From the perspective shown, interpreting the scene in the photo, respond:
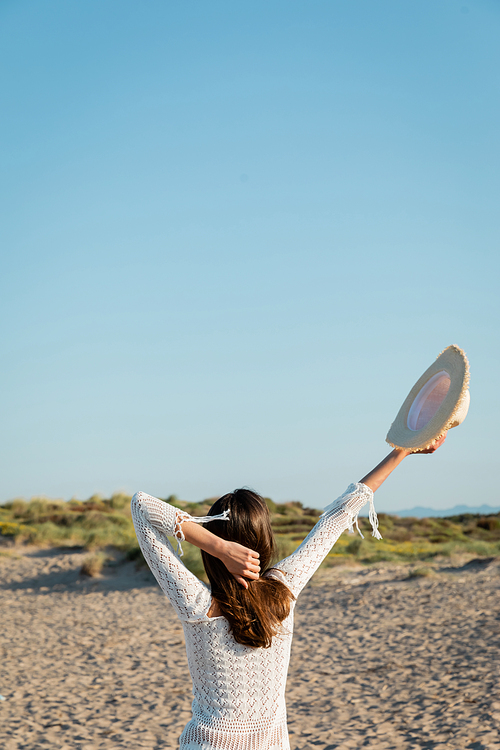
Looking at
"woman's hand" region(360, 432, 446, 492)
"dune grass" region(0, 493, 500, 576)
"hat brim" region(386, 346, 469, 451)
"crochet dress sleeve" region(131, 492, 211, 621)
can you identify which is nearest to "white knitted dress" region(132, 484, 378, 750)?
"crochet dress sleeve" region(131, 492, 211, 621)

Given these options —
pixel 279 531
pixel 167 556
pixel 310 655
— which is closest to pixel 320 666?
pixel 310 655

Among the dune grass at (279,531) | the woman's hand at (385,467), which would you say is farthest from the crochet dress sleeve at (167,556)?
the dune grass at (279,531)

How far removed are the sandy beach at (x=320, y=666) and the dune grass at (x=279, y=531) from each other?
2.24 metres

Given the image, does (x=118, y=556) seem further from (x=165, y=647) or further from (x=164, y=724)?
(x=164, y=724)

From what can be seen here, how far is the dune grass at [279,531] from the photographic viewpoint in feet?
50.2

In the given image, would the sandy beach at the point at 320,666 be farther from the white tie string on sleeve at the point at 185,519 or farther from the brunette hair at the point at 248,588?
the white tie string on sleeve at the point at 185,519

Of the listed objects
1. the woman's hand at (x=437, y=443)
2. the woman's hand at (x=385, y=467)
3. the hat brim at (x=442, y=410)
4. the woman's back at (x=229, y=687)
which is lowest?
the woman's back at (x=229, y=687)

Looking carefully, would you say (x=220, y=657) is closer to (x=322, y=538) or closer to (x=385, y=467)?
(x=322, y=538)

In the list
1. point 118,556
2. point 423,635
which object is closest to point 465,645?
point 423,635

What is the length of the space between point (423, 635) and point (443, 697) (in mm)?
2380

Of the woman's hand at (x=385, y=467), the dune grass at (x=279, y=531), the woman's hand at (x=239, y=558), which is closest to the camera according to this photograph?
the woman's hand at (x=239, y=558)

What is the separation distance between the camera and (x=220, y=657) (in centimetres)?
173

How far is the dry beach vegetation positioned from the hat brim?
3.83 metres

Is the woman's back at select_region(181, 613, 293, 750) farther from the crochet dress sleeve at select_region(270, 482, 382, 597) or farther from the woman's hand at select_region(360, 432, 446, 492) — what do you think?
the woman's hand at select_region(360, 432, 446, 492)
